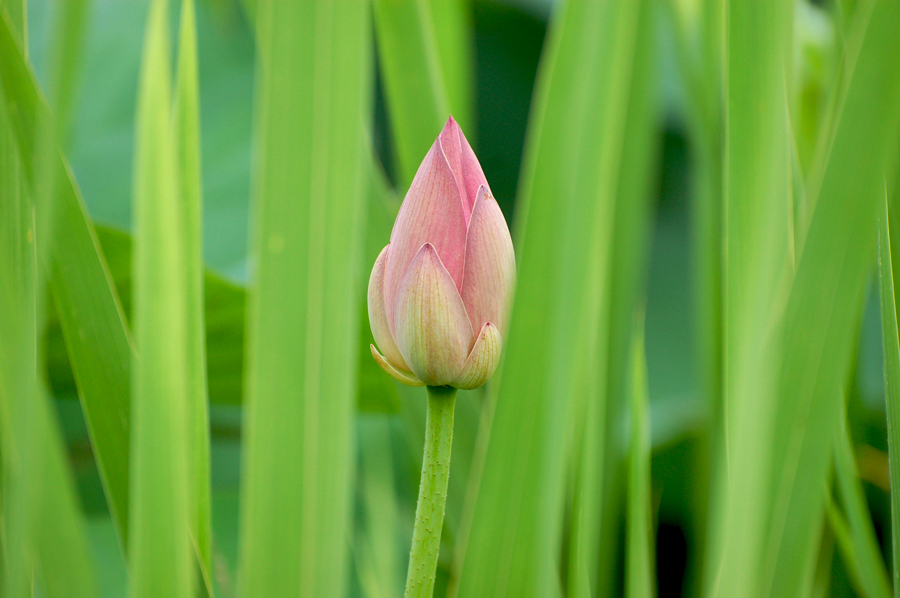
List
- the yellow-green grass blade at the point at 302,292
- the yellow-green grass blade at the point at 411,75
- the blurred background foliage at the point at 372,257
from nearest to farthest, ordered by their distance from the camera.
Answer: the yellow-green grass blade at the point at 302,292 → the yellow-green grass blade at the point at 411,75 → the blurred background foliage at the point at 372,257

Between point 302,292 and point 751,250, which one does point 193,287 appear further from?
point 751,250

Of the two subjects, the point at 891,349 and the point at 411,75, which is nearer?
the point at 891,349

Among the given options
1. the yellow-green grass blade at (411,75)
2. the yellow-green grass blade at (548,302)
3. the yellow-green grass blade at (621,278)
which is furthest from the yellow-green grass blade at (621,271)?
the yellow-green grass blade at (548,302)

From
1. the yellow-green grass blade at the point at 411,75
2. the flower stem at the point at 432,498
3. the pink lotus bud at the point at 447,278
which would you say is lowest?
the flower stem at the point at 432,498

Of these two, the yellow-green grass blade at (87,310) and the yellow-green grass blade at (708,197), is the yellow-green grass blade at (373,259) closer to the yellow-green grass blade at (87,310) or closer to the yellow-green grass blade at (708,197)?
the yellow-green grass blade at (87,310)

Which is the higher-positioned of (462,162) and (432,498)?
(462,162)

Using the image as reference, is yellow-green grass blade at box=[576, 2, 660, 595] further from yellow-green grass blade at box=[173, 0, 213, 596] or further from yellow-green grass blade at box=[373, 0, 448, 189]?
yellow-green grass blade at box=[173, 0, 213, 596]

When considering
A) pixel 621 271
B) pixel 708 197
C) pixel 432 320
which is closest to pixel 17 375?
pixel 432 320

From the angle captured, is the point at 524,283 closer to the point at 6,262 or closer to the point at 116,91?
the point at 6,262
